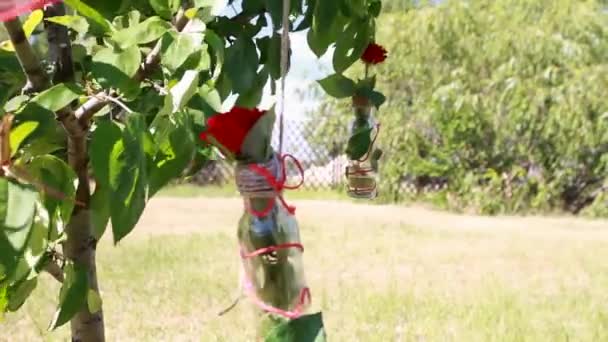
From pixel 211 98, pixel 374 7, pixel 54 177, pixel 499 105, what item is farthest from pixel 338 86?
pixel 499 105

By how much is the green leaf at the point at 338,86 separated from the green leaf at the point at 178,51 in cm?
48

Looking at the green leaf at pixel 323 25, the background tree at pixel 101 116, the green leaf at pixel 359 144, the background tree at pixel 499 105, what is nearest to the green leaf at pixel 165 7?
the background tree at pixel 101 116

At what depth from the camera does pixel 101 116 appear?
1.16 metres

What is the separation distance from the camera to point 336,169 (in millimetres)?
9906

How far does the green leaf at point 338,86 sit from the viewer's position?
4.15 feet

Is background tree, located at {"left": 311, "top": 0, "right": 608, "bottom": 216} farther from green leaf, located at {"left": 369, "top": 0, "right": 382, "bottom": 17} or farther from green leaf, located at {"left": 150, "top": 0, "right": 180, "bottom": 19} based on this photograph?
green leaf, located at {"left": 150, "top": 0, "right": 180, "bottom": 19}

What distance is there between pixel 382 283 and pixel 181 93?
11.3ft

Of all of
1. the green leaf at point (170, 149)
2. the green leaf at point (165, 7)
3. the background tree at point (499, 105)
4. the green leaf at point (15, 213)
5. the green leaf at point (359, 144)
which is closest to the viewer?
the green leaf at point (15, 213)

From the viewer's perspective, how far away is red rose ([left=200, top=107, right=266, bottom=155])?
77cm

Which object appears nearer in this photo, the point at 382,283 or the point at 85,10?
the point at 85,10

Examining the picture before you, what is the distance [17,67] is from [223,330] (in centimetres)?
234

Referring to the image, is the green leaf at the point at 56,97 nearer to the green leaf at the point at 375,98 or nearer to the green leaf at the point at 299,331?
the green leaf at the point at 299,331

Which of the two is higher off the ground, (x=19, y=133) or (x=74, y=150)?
(x=19, y=133)

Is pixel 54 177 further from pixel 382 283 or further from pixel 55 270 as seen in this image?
pixel 382 283
